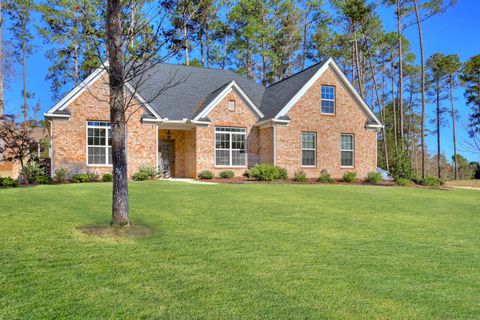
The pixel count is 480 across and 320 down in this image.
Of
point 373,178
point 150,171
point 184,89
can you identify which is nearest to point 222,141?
point 150,171

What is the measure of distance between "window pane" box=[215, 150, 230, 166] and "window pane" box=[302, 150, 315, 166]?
455 centimetres

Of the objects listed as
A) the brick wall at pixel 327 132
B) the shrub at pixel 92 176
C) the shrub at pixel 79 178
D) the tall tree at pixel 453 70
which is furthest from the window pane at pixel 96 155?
the tall tree at pixel 453 70

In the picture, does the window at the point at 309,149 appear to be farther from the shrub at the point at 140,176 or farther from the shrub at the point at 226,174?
the shrub at the point at 140,176

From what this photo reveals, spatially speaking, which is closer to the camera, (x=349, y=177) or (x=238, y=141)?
(x=349, y=177)

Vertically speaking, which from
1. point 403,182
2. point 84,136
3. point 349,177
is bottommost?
point 403,182

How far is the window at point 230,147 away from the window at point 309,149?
3544mm

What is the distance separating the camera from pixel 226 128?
20922 mm

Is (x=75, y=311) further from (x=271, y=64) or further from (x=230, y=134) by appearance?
(x=271, y=64)

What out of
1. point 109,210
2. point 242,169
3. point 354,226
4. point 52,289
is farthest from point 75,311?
point 242,169

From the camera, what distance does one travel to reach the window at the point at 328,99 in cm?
2219

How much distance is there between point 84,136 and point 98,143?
2.44ft

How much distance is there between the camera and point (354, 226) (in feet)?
26.8

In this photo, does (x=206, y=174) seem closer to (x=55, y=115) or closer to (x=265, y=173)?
(x=265, y=173)

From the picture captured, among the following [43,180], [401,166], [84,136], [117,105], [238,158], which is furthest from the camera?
[401,166]
